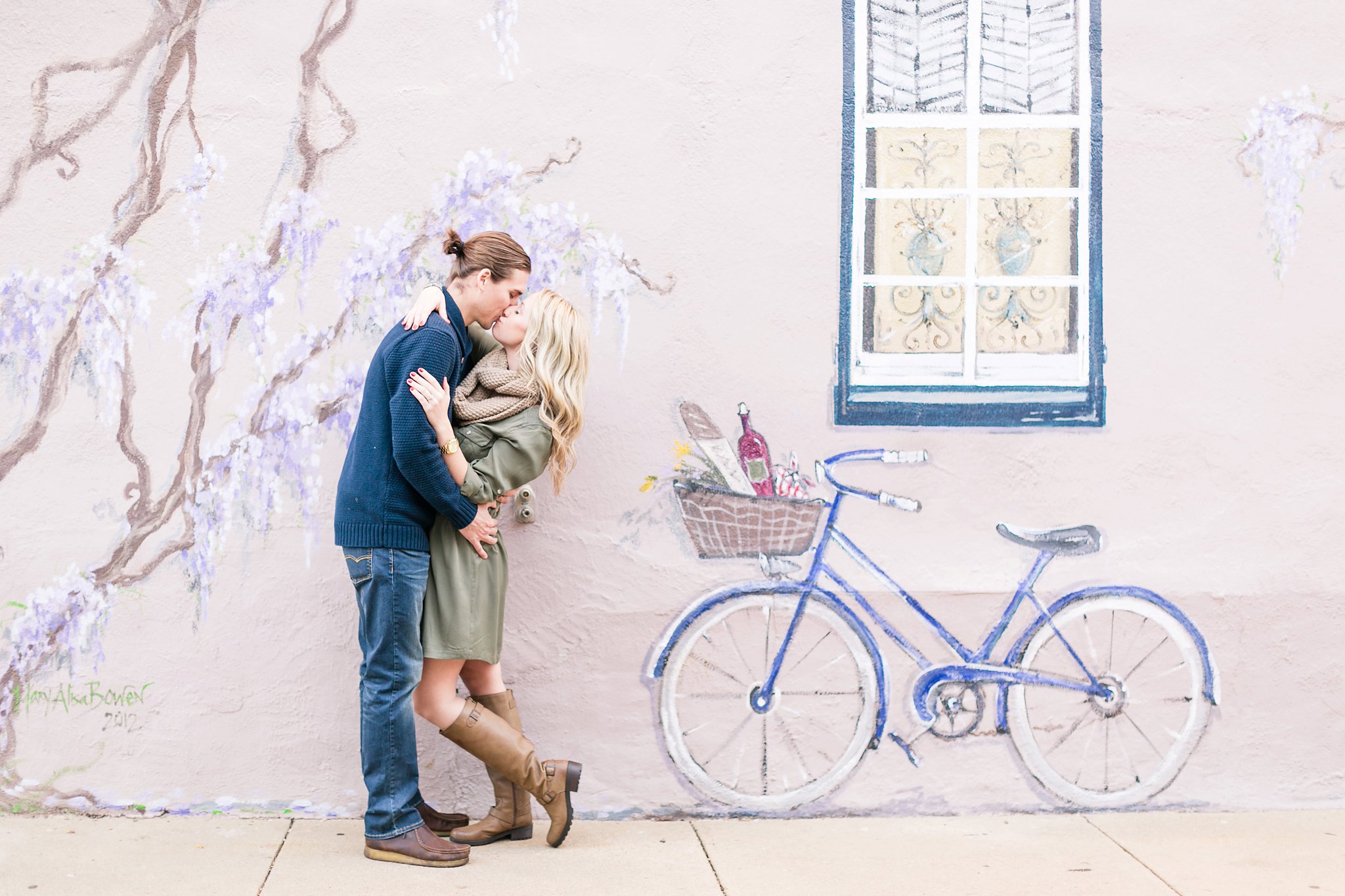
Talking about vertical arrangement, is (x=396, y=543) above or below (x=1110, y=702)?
above

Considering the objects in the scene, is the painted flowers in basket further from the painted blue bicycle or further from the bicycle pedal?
the bicycle pedal

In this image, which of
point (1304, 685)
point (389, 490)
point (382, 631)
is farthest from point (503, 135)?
point (1304, 685)

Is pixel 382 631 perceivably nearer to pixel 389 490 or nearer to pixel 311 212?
pixel 389 490

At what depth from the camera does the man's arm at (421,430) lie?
3.37 metres

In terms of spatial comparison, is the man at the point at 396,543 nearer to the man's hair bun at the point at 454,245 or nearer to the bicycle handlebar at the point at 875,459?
the man's hair bun at the point at 454,245

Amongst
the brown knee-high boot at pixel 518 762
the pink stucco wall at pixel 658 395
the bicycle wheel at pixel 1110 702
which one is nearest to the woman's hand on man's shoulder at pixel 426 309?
the pink stucco wall at pixel 658 395

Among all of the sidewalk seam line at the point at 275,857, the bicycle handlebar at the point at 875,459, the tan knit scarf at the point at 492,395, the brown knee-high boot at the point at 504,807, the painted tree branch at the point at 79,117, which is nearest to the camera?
the sidewalk seam line at the point at 275,857

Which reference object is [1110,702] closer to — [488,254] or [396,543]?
[396,543]

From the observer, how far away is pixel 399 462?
3.39 metres

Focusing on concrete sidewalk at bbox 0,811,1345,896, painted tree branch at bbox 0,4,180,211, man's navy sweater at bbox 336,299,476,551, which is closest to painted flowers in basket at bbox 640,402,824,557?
man's navy sweater at bbox 336,299,476,551

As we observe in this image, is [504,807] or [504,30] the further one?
[504,30]

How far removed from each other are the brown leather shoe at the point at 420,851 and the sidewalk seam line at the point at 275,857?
0.94 ft

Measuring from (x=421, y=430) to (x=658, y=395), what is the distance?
954mm

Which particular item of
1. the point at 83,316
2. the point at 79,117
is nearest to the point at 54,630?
the point at 83,316
